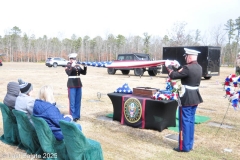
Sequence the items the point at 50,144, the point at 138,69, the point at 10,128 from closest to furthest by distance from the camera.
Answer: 1. the point at 50,144
2. the point at 10,128
3. the point at 138,69

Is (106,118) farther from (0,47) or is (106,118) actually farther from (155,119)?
(0,47)

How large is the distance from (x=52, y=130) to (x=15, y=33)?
230 feet

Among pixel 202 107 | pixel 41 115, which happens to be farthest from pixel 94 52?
pixel 41 115

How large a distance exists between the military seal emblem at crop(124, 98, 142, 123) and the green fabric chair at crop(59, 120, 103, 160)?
7.38ft

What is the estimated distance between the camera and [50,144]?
11.3ft

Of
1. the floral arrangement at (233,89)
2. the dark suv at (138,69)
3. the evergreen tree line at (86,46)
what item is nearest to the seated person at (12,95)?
the floral arrangement at (233,89)

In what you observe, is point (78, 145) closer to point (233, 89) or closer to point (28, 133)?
point (28, 133)

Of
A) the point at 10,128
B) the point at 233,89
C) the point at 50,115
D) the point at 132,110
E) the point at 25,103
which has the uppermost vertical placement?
the point at 233,89

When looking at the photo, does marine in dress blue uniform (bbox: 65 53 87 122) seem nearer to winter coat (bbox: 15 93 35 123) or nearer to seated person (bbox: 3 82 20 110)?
seated person (bbox: 3 82 20 110)

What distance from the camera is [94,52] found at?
6412 cm

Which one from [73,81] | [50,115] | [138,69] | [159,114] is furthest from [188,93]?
[138,69]

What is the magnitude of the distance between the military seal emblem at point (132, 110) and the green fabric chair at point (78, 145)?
2249 mm

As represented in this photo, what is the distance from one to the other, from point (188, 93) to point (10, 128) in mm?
3071

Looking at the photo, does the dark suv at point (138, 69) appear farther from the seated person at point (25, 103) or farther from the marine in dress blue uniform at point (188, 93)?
the seated person at point (25, 103)
